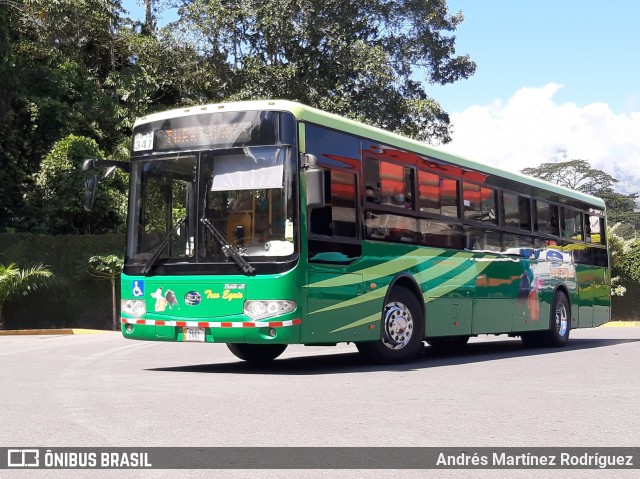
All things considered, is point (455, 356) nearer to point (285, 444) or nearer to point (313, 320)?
point (313, 320)

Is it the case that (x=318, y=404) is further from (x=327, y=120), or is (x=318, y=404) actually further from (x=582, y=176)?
(x=582, y=176)

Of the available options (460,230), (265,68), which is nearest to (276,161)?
(460,230)

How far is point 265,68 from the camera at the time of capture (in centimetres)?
3366

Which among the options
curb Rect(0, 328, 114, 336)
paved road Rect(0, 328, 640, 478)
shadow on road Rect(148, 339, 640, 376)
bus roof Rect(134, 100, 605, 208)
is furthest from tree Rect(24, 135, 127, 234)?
bus roof Rect(134, 100, 605, 208)

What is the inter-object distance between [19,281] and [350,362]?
574 inches

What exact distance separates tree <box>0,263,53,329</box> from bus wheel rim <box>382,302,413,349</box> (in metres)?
15.5

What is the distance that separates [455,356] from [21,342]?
384 inches

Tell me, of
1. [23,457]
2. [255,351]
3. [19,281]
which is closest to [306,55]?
[19,281]

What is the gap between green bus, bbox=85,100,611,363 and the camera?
1191cm

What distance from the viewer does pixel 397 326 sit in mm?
13570

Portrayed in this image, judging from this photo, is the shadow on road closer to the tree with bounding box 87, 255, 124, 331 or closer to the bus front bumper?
the bus front bumper

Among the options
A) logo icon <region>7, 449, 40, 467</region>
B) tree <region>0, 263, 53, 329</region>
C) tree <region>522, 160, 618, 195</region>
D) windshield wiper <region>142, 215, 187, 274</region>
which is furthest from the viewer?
tree <region>522, 160, 618, 195</region>

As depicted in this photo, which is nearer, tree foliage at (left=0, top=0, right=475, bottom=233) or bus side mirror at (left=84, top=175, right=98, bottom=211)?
bus side mirror at (left=84, top=175, right=98, bottom=211)

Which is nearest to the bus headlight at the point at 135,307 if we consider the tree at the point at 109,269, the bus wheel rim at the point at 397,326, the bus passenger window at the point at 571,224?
the bus wheel rim at the point at 397,326
